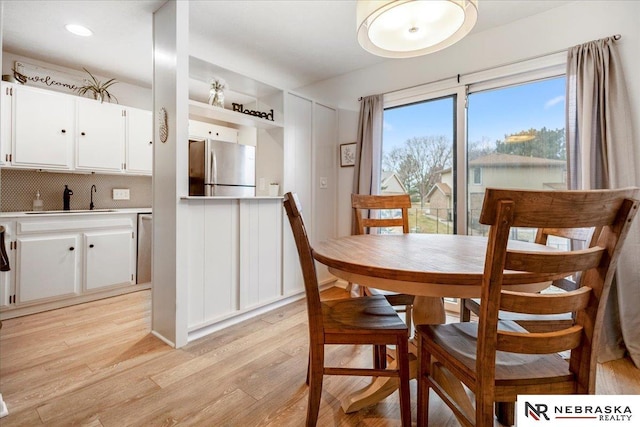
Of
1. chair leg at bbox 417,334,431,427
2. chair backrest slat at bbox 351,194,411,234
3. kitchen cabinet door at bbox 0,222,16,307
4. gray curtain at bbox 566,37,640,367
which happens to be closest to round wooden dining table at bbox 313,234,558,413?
chair leg at bbox 417,334,431,427

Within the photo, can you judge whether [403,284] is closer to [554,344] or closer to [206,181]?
[554,344]

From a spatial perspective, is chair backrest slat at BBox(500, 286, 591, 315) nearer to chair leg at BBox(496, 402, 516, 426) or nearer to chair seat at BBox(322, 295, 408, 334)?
chair seat at BBox(322, 295, 408, 334)

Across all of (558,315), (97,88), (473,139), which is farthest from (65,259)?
(473,139)

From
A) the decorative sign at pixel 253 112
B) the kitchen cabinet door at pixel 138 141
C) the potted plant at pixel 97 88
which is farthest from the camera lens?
the kitchen cabinet door at pixel 138 141

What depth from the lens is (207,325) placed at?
2258 mm

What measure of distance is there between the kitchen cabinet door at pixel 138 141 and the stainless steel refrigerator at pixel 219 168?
46.0 inches

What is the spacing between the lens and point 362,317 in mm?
1323

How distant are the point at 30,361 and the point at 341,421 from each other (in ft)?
6.54

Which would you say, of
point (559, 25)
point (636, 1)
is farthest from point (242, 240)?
point (636, 1)

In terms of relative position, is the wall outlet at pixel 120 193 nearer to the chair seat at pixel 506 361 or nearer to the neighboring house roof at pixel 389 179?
the neighboring house roof at pixel 389 179

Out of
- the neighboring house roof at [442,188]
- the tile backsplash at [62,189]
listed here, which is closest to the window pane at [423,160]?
the neighboring house roof at [442,188]

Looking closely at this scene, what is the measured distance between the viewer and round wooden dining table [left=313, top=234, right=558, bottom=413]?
961mm

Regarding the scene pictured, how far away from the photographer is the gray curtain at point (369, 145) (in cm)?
315

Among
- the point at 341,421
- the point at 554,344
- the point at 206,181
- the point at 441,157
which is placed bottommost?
the point at 341,421
